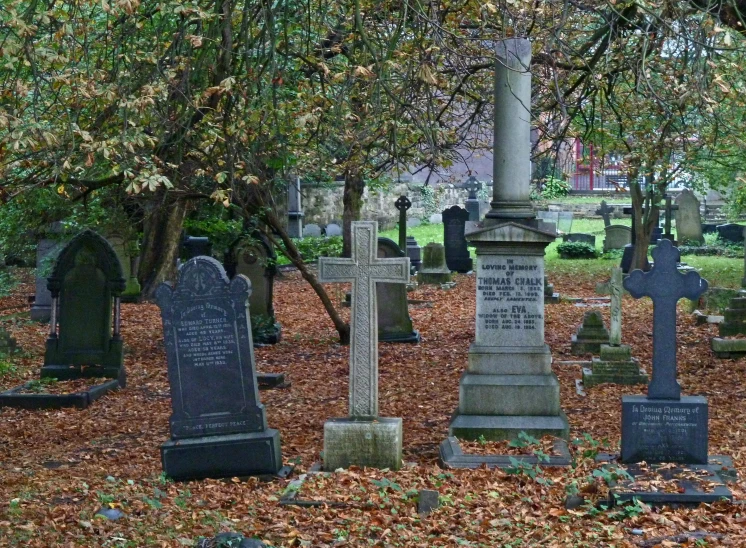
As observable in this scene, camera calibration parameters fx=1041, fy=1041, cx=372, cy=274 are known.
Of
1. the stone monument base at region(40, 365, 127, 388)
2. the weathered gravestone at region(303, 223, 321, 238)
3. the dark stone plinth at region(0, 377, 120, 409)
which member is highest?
the weathered gravestone at region(303, 223, 321, 238)

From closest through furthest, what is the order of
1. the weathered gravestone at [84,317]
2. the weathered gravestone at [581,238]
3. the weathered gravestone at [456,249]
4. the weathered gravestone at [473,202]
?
the weathered gravestone at [84,317] < the weathered gravestone at [456,249] < the weathered gravestone at [581,238] < the weathered gravestone at [473,202]

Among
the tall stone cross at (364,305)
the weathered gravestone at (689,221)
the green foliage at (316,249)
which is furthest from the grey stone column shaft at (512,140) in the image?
the weathered gravestone at (689,221)

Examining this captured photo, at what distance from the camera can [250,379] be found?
25.8 ft

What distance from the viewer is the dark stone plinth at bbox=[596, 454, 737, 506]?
648 cm

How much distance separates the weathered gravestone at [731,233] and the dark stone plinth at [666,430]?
24667mm

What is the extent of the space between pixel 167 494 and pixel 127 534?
3.54 feet

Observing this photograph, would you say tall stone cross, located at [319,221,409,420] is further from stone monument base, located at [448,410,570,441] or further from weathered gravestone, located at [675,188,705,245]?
weathered gravestone, located at [675,188,705,245]

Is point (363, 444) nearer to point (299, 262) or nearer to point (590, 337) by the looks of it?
point (590, 337)

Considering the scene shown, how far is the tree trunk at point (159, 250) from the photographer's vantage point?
62.8 ft

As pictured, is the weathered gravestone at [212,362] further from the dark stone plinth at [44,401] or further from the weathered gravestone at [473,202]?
the weathered gravestone at [473,202]

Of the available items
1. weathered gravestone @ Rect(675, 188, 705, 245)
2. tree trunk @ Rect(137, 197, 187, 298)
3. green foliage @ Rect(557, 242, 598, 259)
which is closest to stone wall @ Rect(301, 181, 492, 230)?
green foliage @ Rect(557, 242, 598, 259)

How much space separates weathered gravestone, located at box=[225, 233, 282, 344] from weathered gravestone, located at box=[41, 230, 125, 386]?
9.96 feet

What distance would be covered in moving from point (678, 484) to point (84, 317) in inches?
301

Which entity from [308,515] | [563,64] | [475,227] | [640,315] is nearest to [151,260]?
[640,315]
